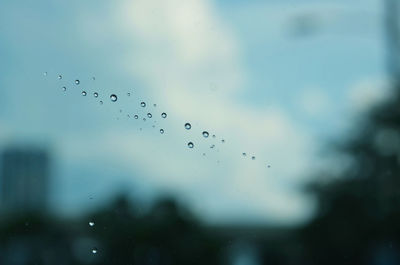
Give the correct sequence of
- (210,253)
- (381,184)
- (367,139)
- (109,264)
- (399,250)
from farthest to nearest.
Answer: (367,139) → (381,184) → (399,250) → (210,253) → (109,264)

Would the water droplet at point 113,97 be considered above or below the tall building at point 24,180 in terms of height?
above

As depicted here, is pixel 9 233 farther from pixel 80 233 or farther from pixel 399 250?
pixel 399 250

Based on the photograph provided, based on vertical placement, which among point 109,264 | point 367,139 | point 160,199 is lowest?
point 109,264

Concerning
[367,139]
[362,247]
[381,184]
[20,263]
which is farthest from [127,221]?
[367,139]

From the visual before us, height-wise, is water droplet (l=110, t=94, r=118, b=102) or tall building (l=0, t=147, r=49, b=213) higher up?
water droplet (l=110, t=94, r=118, b=102)

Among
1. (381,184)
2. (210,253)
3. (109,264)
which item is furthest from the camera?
(381,184)

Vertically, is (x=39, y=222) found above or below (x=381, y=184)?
below

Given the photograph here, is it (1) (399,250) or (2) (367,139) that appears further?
(2) (367,139)
